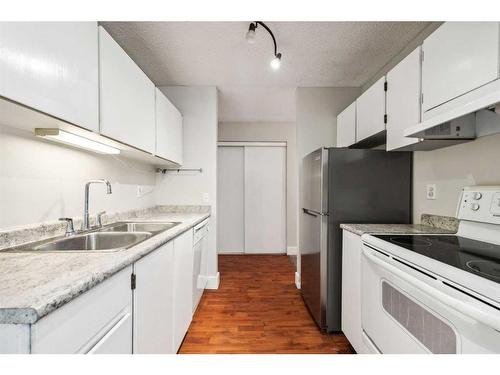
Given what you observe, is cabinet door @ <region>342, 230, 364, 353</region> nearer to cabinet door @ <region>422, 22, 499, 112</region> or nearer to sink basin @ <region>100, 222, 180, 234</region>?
cabinet door @ <region>422, 22, 499, 112</region>

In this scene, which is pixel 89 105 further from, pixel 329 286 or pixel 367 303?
pixel 329 286

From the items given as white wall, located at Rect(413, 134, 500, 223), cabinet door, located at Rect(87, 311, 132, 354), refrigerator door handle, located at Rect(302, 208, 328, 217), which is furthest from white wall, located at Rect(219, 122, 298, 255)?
cabinet door, located at Rect(87, 311, 132, 354)

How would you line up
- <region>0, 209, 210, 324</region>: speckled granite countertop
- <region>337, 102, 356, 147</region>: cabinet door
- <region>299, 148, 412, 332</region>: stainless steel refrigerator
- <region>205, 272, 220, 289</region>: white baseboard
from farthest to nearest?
<region>205, 272, 220, 289</region>: white baseboard → <region>337, 102, 356, 147</region>: cabinet door → <region>299, 148, 412, 332</region>: stainless steel refrigerator → <region>0, 209, 210, 324</region>: speckled granite countertop

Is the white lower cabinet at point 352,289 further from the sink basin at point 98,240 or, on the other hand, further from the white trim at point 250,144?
the white trim at point 250,144

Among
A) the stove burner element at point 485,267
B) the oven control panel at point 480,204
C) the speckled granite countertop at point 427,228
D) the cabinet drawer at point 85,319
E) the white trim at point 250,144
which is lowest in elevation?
the cabinet drawer at point 85,319

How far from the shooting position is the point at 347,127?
7.90ft

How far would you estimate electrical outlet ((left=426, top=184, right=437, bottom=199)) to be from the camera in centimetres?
165

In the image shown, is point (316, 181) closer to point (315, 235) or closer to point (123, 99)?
point (315, 235)

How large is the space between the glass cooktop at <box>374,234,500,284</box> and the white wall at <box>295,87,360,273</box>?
1.53m

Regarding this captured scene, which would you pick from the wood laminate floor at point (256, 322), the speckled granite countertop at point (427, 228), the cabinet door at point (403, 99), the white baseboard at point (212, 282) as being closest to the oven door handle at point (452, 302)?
the speckled granite countertop at point (427, 228)

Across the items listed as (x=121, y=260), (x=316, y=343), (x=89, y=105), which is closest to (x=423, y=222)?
(x=316, y=343)

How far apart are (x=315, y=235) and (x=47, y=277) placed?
1.79 m

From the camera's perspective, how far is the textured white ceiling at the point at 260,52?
1769mm
